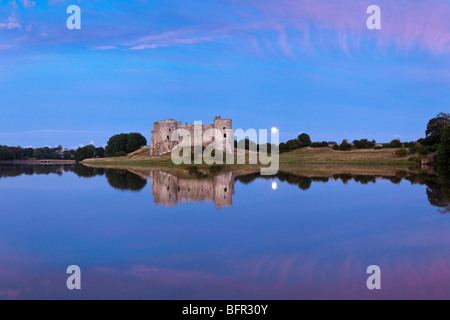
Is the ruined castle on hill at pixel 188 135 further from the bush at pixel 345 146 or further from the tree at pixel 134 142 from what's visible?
the bush at pixel 345 146

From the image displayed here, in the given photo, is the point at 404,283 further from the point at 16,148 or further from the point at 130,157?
the point at 16,148

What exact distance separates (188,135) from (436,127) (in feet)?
152

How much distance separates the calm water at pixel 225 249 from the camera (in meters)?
6.07

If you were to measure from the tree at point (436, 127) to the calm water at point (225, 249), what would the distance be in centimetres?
5539

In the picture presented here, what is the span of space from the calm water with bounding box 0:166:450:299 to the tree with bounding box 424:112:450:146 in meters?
55.4

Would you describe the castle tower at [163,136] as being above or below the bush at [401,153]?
above

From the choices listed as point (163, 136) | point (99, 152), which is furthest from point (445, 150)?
point (99, 152)

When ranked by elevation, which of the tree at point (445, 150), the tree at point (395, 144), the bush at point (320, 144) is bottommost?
the tree at point (445, 150)

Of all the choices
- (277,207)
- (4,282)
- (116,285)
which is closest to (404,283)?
(116,285)

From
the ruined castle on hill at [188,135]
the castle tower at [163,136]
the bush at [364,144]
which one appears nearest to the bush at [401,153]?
the bush at [364,144]

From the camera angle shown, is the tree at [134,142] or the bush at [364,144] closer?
the bush at [364,144]

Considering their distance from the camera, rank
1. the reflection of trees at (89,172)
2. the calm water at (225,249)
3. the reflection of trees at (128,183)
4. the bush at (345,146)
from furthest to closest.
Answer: the bush at (345,146) < the reflection of trees at (89,172) < the reflection of trees at (128,183) < the calm water at (225,249)

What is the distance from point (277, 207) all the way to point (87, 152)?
103 m

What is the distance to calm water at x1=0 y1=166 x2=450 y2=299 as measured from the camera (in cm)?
607
